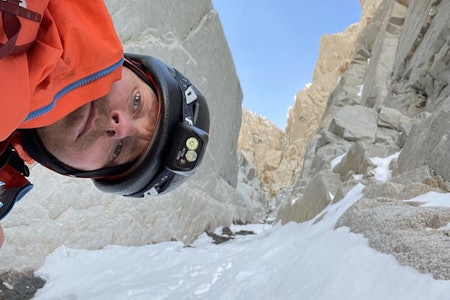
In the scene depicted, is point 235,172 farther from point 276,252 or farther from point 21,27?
point 21,27

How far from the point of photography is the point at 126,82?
1.83 m

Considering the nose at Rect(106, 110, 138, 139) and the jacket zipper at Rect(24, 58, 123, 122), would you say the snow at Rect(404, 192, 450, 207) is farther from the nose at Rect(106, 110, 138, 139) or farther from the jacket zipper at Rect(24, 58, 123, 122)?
the jacket zipper at Rect(24, 58, 123, 122)

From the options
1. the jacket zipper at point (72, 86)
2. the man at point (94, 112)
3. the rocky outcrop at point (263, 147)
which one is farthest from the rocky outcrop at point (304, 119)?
the jacket zipper at point (72, 86)

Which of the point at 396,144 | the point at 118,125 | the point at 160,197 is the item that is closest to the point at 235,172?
the point at 160,197

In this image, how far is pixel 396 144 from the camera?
8.56 metres

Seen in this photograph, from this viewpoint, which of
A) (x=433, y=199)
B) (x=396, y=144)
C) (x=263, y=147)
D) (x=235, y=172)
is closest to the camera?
(x=433, y=199)

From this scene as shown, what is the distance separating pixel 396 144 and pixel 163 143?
309 inches

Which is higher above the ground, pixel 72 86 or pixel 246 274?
pixel 72 86

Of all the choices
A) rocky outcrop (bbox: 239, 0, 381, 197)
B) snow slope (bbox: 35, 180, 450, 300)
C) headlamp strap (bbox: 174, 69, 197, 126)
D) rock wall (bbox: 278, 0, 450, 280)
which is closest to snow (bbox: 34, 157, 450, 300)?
snow slope (bbox: 35, 180, 450, 300)

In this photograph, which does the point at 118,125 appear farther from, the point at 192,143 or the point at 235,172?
the point at 235,172

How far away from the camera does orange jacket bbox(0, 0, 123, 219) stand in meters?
1.09

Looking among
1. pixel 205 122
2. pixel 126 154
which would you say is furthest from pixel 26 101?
pixel 205 122

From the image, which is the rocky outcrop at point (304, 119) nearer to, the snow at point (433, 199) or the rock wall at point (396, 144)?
the rock wall at point (396, 144)

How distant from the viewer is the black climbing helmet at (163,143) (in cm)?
203
